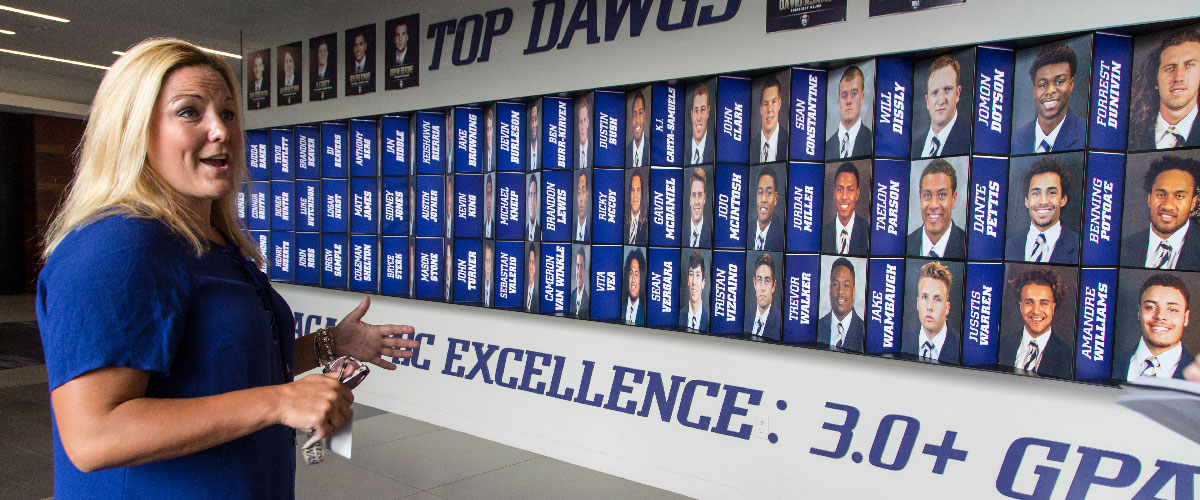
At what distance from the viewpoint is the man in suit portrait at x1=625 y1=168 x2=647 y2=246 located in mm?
3568

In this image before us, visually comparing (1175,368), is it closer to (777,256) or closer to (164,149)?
(777,256)

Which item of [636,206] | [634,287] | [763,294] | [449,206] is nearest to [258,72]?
[449,206]

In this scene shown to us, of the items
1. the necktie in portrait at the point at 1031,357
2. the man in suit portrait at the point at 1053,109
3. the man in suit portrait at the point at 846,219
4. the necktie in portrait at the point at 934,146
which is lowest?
the necktie in portrait at the point at 1031,357

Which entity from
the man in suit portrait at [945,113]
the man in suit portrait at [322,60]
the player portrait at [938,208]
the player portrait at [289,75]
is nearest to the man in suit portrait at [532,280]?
the player portrait at [938,208]

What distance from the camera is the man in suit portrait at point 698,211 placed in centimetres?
335

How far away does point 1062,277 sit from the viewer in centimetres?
251

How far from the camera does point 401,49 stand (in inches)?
183

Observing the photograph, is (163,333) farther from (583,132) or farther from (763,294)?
(583,132)

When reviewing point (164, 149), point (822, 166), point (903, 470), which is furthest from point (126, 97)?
point (903, 470)

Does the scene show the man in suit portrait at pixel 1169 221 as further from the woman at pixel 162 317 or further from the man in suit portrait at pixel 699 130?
the woman at pixel 162 317

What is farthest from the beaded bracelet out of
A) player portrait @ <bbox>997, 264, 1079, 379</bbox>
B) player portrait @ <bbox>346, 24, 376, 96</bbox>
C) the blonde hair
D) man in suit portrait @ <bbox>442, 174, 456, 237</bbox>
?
player portrait @ <bbox>346, 24, 376, 96</bbox>

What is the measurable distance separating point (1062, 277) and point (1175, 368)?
1.40 ft

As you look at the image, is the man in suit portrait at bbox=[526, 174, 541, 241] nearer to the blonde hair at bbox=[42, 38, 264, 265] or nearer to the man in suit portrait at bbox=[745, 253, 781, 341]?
the man in suit portrait at bbox=[745, 253, 781, 341]

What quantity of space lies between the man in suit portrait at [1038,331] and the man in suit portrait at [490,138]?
277 centimetres
